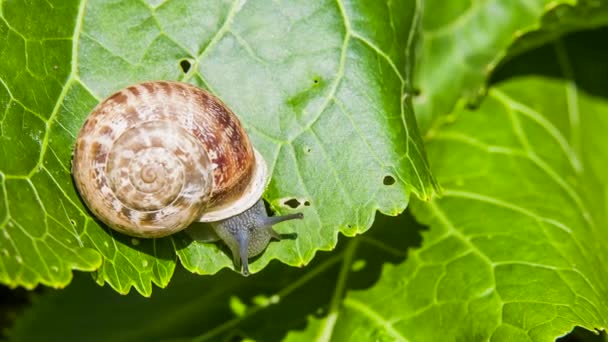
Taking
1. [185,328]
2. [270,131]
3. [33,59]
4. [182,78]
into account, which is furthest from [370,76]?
[185,328]

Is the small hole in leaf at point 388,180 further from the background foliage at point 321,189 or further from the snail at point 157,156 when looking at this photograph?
the snail at point 157,156

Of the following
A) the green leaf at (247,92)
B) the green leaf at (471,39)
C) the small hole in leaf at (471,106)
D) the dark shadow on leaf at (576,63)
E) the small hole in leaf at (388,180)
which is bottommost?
the dark shadow on leaf at (576,63)

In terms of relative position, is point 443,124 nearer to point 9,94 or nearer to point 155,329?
point 155,329

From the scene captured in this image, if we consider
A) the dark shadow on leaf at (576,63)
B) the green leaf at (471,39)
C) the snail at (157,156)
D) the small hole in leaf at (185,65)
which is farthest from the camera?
the dark shadow on leaf at (576,63)

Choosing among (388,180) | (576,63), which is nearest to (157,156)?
(388,180)

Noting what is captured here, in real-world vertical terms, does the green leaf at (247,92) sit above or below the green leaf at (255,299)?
above

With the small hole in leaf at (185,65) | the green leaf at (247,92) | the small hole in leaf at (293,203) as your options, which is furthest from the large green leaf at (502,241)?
the small hole in leaf at (185,65)

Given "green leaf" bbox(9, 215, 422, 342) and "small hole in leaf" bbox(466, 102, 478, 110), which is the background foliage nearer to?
"green leaf" bbox(9, 215, 422, 342)
